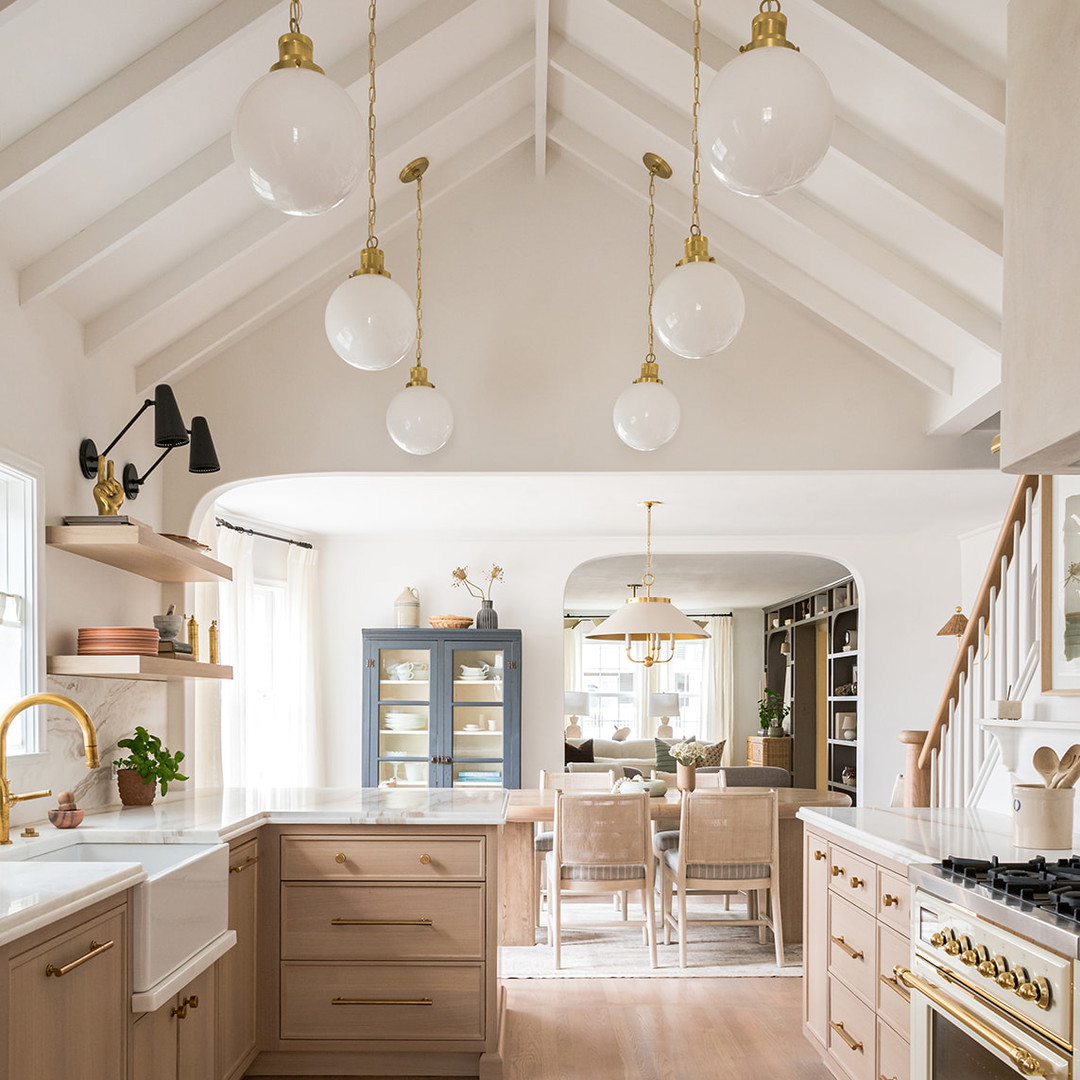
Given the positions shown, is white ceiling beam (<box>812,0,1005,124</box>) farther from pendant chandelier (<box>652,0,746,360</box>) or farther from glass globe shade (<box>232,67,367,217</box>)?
glass globe shade (<box>232,67,367,217</box>)

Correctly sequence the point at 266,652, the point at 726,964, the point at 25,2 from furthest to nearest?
the point at 266,652 → the point at 726,964 → the point at 25,2

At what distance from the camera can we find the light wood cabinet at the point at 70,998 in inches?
78.5

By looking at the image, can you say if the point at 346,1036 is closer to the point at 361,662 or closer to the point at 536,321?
the point at 536,321

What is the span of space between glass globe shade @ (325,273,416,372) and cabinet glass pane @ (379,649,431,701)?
5.12 meters

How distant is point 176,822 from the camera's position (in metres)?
3.40

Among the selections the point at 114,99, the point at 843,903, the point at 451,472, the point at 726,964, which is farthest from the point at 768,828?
the point at 114,99

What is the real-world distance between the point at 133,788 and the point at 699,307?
2.62m

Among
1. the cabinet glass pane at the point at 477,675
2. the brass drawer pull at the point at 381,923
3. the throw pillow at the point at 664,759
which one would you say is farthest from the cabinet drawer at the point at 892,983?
the throw pillow at the point at 664,759

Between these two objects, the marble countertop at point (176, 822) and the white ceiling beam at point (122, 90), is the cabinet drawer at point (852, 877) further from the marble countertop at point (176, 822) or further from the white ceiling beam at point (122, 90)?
the white ceiling beam at point (122, 90)

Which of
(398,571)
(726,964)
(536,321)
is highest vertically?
(536,321)

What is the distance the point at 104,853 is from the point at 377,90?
97.6 inches

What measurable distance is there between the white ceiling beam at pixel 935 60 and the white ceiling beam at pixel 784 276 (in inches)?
55.0

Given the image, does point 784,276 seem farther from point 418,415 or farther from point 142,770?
point 142,770

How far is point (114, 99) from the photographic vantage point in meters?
2.94
